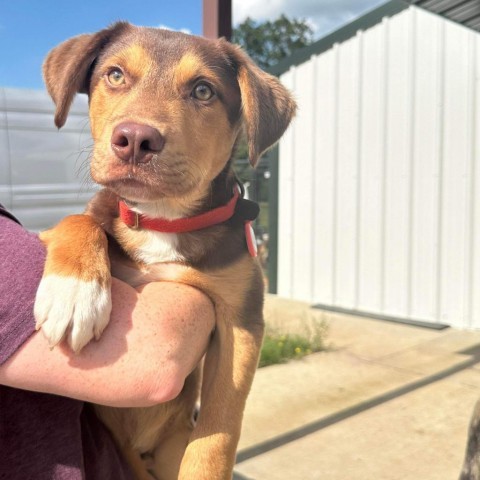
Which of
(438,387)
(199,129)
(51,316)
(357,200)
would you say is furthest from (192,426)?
(357,200)

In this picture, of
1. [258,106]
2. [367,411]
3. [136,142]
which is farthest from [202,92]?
[367,411]

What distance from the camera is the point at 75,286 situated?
1300 millimetres

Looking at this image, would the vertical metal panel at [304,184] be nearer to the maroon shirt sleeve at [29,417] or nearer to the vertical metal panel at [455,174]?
Result: the vertical metal panel at [455,174]

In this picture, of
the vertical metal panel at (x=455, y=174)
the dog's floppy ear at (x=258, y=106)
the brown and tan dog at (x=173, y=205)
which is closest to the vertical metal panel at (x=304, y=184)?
the vertical metal panel at (x=455, y=174)

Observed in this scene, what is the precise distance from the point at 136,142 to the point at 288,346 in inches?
196

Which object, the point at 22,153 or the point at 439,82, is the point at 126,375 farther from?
the point at 439,82

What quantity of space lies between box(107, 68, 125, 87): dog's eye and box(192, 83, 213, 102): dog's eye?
196mm

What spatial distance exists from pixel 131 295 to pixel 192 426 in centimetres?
55

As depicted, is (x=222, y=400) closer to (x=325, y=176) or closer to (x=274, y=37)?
(x=325, y=176)

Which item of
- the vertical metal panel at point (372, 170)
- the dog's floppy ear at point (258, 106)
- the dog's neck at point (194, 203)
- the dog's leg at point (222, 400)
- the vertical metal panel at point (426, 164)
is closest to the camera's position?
the dog's leg at point (222, 400)

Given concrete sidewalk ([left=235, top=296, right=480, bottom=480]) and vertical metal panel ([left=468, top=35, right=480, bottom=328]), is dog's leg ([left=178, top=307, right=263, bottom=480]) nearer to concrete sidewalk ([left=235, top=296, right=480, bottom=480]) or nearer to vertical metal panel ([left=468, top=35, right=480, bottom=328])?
concrete sidewalk ([left=235, top=296, right=480, bottom=480])

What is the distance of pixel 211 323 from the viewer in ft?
4.84

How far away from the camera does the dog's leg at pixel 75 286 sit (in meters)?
1.20

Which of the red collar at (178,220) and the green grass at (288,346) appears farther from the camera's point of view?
the green grass at (288,346)
